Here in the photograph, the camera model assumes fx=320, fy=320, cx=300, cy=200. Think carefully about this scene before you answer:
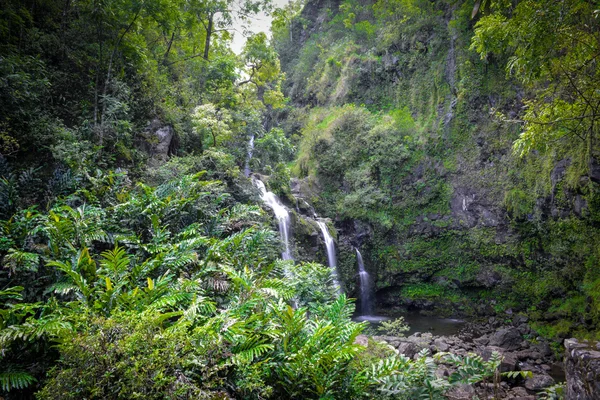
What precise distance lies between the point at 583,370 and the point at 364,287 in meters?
9.81

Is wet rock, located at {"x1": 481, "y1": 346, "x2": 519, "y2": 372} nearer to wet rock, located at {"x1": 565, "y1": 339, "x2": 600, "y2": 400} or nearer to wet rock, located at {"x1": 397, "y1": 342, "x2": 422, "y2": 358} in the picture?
wet rock, located at {"x1": 397, "y1": 342, "x2": 422, "y2": 358}

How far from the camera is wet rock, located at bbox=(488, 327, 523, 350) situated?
8.60 m

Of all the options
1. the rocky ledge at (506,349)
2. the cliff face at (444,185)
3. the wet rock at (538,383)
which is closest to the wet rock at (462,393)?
the rocky ledge at (506,349)

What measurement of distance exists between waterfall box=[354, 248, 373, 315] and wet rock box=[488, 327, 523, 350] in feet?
16.0

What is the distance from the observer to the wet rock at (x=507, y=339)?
8.60 metres

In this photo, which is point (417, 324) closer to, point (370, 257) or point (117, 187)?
point (370, 257)

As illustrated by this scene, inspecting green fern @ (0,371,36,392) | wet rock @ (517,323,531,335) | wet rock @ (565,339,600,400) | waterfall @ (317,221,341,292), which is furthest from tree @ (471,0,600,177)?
waterfall @ (317,221,341,292)

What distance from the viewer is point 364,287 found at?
1330 centimetres

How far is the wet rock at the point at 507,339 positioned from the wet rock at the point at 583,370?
5336 millimetres

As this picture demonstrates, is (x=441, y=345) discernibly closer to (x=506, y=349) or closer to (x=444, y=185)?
(x=506, y=349)

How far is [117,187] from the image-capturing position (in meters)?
6.09

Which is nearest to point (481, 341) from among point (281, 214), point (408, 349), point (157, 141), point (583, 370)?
point (408, 349)

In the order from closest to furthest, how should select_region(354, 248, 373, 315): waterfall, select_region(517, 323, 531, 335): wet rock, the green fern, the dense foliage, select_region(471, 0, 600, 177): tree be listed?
Answer: the green fern, the dense foliage, select_region(471, 0, 600, 177): tree, select_region(517, 323, 531, 335): wet rock, select_region(354, 248, 373, 315): waterfall

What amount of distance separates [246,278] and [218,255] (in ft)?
2.77
